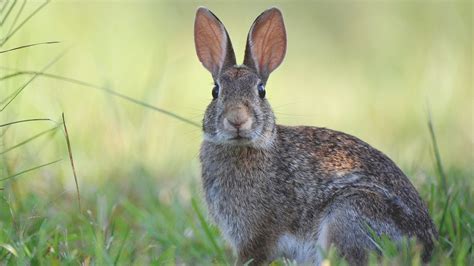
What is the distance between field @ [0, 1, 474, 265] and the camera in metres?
5.50

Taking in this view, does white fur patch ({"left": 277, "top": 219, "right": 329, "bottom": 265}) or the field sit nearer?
white fur patch ({"left": 277, "top": 219, "right": 329, "bottom": 265})

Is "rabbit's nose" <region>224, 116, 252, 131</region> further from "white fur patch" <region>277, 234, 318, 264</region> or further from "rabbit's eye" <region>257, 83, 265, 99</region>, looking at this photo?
"white fur patch" <region>277, 234, 318, 264</region>

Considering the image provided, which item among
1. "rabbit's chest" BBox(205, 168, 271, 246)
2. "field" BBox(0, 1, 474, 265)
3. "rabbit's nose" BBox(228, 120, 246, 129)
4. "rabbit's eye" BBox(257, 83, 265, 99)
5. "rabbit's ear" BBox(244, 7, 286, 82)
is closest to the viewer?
"rabbit's nose" BBox(228, 120, 246, 129)

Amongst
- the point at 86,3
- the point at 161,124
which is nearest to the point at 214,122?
the point at 161,124

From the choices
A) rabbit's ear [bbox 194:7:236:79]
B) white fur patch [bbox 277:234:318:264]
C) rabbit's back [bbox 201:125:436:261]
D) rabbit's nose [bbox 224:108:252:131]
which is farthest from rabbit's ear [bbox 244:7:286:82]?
white fur patch [bbox 277:234:318:264]

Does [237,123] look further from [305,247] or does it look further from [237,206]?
[305,247]

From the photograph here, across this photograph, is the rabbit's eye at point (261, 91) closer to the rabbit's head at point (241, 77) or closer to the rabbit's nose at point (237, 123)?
the rabbit's head at point (241, 77)

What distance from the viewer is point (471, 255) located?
16.4 ft

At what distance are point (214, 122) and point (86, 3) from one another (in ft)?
23.3

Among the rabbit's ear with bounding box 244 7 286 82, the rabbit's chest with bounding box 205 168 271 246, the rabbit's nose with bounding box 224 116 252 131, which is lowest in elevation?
the rabbit's chest with bounding box 205 168 271 246

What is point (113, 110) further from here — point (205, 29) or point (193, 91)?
point (193, 91)

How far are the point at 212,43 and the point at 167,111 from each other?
0.90m

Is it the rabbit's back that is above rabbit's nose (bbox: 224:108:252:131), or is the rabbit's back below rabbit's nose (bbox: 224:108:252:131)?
below

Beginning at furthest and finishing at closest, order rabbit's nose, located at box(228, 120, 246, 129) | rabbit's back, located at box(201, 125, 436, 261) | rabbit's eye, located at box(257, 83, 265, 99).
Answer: rabbit's eye, located at box(257, 83, 265, 99) → rabbit's nose, located at box(228, 120, 246, 129) → rabbit's back, located at box(201, 125, 436, 261)
